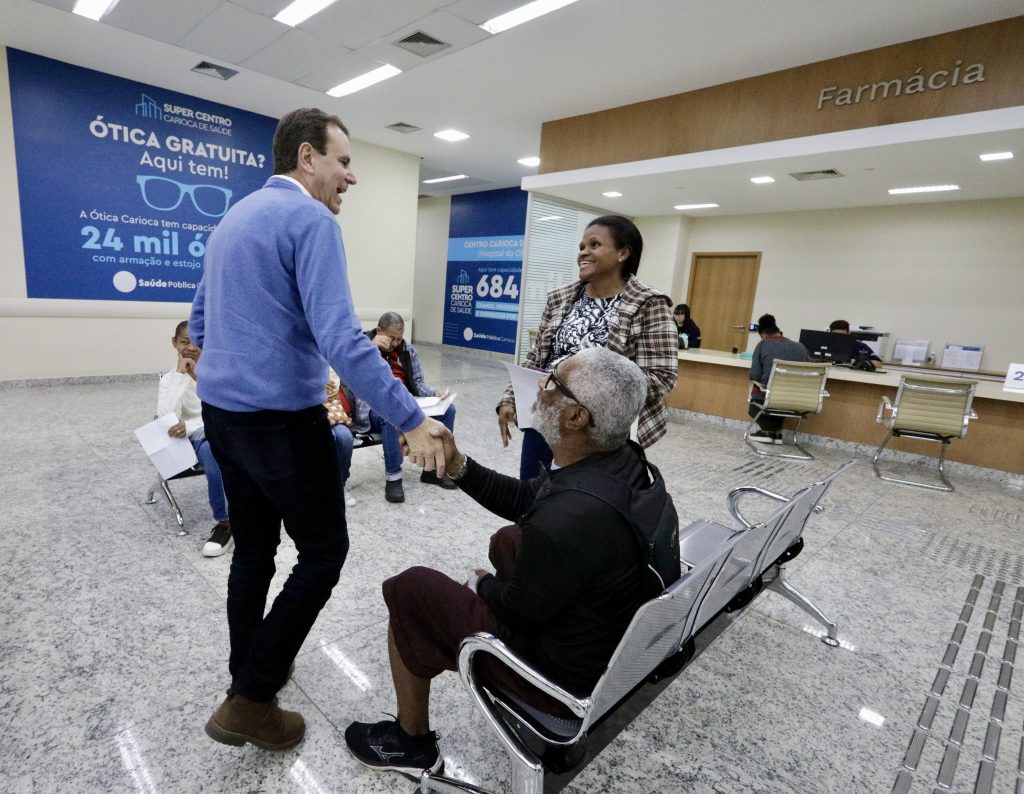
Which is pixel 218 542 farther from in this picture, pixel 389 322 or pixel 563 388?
pixel 563 388

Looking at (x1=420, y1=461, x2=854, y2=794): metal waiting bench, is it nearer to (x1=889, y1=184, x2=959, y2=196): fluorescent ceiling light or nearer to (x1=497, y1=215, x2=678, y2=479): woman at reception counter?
(x1=497, y1=215, x2=678, y2=479): woman at reception counter

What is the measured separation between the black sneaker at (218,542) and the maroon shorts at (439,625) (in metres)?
1.56

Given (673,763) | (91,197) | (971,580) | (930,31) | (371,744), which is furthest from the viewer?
(91,197)

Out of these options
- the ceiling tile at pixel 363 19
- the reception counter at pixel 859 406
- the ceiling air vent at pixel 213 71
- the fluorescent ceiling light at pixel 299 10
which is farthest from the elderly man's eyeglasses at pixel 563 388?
the ceiling air vent at pixel 213 71

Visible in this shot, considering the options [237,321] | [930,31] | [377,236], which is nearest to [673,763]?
[237,321]

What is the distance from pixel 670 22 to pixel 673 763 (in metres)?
4.57

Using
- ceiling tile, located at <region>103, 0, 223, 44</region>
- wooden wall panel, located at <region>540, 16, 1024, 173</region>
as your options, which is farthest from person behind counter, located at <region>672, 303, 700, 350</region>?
ceiling tile, located at <region>103, 0, 223, 44</region>

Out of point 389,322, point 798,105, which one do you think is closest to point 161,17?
point 389,322

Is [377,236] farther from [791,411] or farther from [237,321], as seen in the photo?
[237,321]

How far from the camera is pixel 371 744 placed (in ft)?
4.52

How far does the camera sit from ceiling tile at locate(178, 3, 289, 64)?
4.12 metres

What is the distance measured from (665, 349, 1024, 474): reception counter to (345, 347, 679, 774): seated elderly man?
5.30 meters

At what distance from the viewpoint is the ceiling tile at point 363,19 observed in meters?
3.81

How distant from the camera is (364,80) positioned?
17.5 feet
